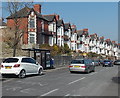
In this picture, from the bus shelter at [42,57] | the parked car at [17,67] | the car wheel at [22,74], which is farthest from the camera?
Answer: the bus shelter at [42,57]

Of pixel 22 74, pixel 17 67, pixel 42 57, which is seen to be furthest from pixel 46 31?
pixel 17 67

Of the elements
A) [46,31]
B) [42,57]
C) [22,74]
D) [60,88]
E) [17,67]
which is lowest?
[60,88]

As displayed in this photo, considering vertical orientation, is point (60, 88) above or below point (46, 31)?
below

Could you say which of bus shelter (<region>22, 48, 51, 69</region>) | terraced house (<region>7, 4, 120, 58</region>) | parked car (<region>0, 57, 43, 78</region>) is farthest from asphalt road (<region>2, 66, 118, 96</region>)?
terraced house (<region>7, 4, 120, 58</region>)

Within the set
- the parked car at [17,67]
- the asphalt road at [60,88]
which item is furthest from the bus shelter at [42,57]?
the asphalt road at [60,88]

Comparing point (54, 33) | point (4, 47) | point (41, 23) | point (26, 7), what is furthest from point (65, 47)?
point (26, 7)

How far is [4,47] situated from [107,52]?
77.1 m

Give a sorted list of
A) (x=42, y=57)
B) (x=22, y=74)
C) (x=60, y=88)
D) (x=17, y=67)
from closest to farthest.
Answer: (x=60, y=88)
(x=17, y=67)
(x=22, y=74)
(x=42, y=57)

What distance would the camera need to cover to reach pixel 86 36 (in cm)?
7125

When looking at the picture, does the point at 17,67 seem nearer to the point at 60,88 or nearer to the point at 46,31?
the point at 60,88

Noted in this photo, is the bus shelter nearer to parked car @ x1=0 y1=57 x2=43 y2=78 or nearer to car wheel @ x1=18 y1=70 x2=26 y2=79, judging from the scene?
parked car @ x1=0 y1=57 x2=43 y2=78

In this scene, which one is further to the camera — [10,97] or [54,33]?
[54,33]

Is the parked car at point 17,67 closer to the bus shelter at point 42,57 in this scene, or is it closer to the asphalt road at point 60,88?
the asphalt road at point 60,88

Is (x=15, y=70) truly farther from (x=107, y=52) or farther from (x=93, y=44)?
(x=107, y=52)
